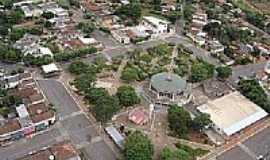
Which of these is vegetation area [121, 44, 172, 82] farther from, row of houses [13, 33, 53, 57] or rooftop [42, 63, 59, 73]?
row of houses [13, 33, 53, 57]

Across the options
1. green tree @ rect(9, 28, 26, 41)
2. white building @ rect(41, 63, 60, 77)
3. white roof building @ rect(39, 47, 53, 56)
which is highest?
green tree @ rect(9, 28, 26, 41)

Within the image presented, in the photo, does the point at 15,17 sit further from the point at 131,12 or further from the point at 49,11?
the point at 131,12

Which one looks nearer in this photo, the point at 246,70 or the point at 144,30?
the point at 246,70

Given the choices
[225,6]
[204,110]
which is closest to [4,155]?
[204,110]

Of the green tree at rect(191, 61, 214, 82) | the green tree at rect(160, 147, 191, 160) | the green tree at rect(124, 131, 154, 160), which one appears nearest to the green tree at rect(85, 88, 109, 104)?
the green tree at rect(124, 131, 154, 160)

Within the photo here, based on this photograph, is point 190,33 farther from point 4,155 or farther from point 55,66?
point 4,155

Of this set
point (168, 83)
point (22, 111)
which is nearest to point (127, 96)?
point (168, 83)

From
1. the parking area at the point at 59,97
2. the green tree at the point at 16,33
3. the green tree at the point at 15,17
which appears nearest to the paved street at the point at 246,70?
the parking area at the point at 59,97
